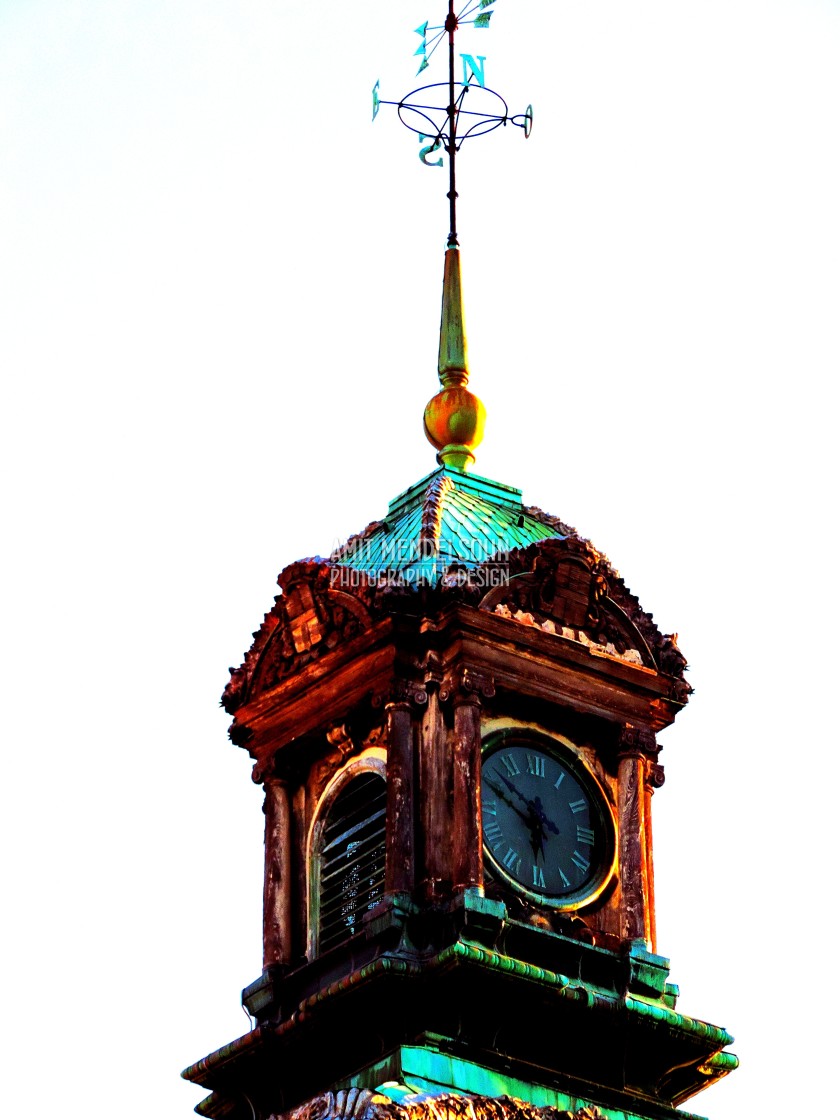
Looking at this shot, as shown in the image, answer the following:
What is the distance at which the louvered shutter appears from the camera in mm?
43406

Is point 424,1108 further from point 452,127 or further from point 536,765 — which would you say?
point 452,127

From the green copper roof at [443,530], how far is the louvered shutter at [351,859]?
2673mm

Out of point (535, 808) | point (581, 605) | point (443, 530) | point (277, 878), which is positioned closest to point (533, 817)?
point (535, 808)

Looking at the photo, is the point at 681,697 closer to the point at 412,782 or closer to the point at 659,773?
the point at 659,773

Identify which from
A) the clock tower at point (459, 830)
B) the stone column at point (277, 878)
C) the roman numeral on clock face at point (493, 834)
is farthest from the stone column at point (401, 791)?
the stone column at point (277, 878)

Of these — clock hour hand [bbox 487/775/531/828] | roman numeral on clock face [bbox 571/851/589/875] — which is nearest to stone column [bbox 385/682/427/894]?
clock hour hand [bbox 487/775/531/828]

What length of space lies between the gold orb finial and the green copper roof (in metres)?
0.63

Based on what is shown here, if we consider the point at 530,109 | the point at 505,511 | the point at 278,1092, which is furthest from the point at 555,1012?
the point at 530,109

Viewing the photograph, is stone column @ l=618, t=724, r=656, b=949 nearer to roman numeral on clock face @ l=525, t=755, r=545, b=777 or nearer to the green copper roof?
roman numeral on clock face @ l=525, t=755, r=545, b=777

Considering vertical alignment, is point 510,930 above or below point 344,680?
below

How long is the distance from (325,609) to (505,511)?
295 cm

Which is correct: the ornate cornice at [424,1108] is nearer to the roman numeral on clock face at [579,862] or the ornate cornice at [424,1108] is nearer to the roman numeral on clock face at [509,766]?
the roman numeral on clock face at [579,862]

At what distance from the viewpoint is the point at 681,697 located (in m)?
45.1

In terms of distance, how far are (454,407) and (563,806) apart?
20.5 ft
